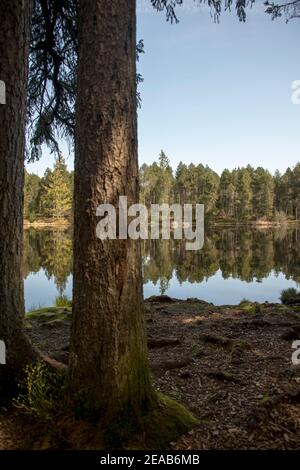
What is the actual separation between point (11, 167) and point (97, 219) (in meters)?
1.21

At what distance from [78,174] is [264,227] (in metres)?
73.4

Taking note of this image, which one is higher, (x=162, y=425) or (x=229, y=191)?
(x=229, y=191)

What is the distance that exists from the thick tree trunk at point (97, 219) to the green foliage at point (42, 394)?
0.24 meters

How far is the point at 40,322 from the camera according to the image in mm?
7590

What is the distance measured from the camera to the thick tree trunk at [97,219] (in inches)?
117

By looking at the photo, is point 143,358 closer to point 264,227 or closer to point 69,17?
point 69,17

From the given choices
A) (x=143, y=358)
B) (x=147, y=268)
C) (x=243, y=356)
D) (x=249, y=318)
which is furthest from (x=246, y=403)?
(x=147, y=268)

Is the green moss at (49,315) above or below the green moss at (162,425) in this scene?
below

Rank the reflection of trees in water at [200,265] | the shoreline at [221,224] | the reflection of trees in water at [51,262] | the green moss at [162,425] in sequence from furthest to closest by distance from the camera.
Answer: the shoreline at [221,224]
the reflection of trees in water at [200,265]
the reflection of trees in water at [51,262]
the green moss at [162,425]

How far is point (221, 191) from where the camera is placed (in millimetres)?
76250
